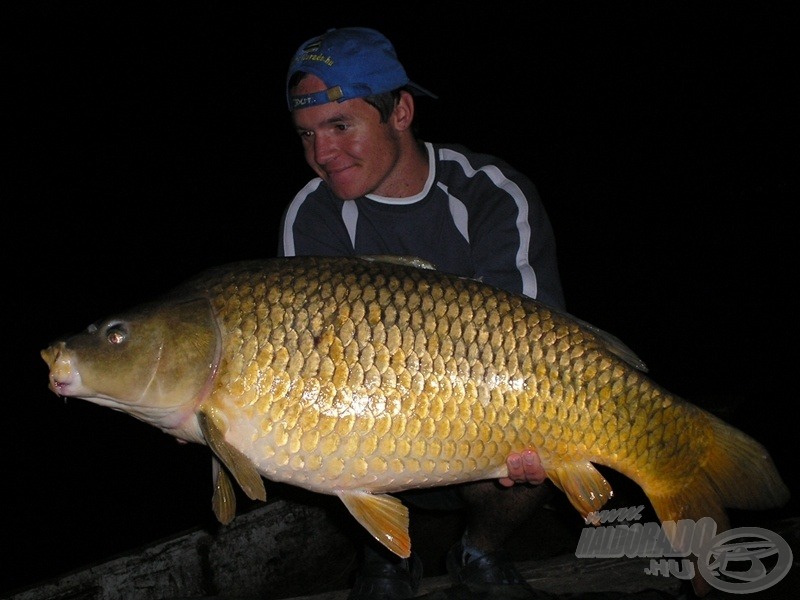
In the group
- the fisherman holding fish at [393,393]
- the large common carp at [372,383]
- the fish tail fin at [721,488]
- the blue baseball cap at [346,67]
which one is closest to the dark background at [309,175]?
the fish tail fin at [721,488]

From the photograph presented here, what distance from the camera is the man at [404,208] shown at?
1.89 m

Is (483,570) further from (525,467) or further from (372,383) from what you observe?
(372,383)

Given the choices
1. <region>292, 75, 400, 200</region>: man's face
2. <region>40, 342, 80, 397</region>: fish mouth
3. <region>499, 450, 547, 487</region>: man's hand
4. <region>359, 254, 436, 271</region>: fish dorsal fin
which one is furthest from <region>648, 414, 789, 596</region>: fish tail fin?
<region>40, 342, 80, 397</region>: fish mouth

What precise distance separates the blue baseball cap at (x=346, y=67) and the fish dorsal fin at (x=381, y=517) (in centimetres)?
107

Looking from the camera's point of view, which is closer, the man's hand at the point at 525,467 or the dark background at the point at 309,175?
the man's hand at the point at 525,467

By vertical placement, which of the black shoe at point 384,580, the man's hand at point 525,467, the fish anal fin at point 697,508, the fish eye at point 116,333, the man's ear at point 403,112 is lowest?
the black shoe at point 384,580

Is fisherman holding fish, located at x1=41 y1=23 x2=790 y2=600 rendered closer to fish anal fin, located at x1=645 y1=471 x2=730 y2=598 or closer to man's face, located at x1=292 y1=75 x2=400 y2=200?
fish anal fin, located at x1=645 y1=471 x2=730 y2=598

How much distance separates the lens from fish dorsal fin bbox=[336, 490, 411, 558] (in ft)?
4.67

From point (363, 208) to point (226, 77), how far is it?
1044 inches

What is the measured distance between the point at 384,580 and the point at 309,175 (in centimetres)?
1512

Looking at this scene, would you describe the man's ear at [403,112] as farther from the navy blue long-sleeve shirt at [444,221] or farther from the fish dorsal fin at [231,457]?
the fish dorsal fin at [231,457]

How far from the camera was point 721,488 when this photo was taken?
1.46 metres

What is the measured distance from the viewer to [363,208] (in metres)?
2.08

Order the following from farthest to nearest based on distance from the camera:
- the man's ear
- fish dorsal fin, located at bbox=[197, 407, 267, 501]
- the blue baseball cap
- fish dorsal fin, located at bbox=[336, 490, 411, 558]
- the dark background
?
the dark background
the man's ear
the blue baseball cap
fish dorsal fin, located at bbox=[336, 490, 411, 558]
fish dorsal fin, located at bbox=[197, 407, 267, 501]
